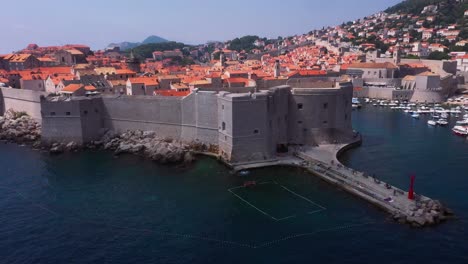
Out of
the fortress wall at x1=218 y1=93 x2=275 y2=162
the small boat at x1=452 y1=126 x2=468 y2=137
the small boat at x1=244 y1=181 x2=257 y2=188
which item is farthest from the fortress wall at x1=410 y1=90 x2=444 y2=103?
the small boat at x1=244 y1=181 x2=257 y2=188

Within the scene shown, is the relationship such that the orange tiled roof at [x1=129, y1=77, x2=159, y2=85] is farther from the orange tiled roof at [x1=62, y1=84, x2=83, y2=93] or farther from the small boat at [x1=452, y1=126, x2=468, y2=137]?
the small boat at [x1=452, y1=126, x2=468, y2=137]

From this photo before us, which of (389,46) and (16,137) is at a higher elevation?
(389,46)

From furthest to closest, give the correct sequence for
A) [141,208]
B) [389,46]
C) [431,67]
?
[389,46] < [431,67] < [141,208]

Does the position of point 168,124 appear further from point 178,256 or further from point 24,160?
point 178,256

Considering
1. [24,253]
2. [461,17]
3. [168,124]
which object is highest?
[461,17]

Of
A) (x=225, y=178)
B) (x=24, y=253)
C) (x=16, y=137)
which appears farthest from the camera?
(x=16, y=137)

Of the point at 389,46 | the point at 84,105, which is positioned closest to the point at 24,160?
the point at 84,105
